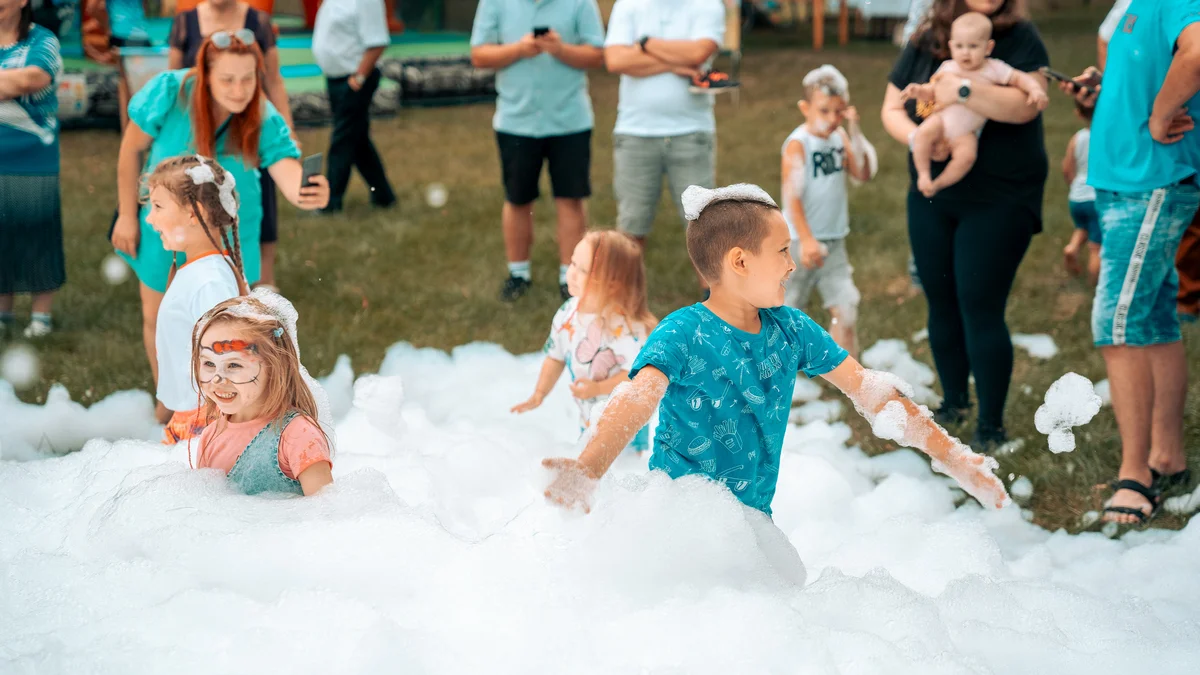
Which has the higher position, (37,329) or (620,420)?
(620,420)

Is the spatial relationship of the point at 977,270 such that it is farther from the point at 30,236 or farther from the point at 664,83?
the point at 30,236

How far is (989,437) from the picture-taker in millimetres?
4848

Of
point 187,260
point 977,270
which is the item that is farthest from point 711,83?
point 187,260

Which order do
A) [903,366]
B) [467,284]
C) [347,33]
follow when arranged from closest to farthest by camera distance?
1. [903,366]
2. [467,284]
3. [347,33]

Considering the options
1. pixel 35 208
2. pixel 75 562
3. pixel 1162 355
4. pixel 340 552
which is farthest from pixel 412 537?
pixel 35 208

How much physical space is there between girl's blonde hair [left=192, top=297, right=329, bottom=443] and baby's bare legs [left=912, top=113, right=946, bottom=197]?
259cm

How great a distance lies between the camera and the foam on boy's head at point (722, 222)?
118 inches

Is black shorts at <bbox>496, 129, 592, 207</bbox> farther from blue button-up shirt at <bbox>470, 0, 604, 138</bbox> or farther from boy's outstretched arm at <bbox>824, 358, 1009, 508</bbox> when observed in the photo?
boy's outstretched arm at <bbox>824, 358, 1009, 508</bbox>

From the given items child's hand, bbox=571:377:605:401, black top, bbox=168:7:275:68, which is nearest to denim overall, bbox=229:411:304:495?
child's hand, bbox=571:377:605:401

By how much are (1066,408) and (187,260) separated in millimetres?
2679

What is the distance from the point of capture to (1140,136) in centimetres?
410

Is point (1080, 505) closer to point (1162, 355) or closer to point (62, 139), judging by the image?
point (1162, 355)

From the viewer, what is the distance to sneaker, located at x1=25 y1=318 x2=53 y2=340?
19.6 feet

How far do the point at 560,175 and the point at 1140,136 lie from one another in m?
3.43
